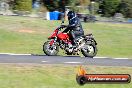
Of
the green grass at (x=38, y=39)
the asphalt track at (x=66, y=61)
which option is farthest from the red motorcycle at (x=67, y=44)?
the green grass at (x=38, y=39)

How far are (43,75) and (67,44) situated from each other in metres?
6.95

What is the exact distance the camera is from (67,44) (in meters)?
21.1

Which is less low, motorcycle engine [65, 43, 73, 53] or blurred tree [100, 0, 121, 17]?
motorcycle engine [65, 43, 73, 53]

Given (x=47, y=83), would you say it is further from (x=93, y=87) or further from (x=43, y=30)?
(x=43, y=30)

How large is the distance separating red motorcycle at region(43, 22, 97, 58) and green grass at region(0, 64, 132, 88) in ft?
14.5

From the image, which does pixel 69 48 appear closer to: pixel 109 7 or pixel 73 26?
pixel 73 26

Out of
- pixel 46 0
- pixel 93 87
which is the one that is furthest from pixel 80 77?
pixel 46 0

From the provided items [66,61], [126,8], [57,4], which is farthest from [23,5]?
[66,61]

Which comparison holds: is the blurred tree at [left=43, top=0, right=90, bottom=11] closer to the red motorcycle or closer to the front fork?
the red motorcycle

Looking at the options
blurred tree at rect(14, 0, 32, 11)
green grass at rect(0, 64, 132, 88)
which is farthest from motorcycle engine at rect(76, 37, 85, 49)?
blurred tree at rect(14, 0, 32, 11)

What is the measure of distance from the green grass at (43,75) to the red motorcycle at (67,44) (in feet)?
14.5

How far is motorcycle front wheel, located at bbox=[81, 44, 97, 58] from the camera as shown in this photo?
20891 mm

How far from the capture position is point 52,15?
60500 mm

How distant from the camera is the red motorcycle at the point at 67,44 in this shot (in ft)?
68.0
